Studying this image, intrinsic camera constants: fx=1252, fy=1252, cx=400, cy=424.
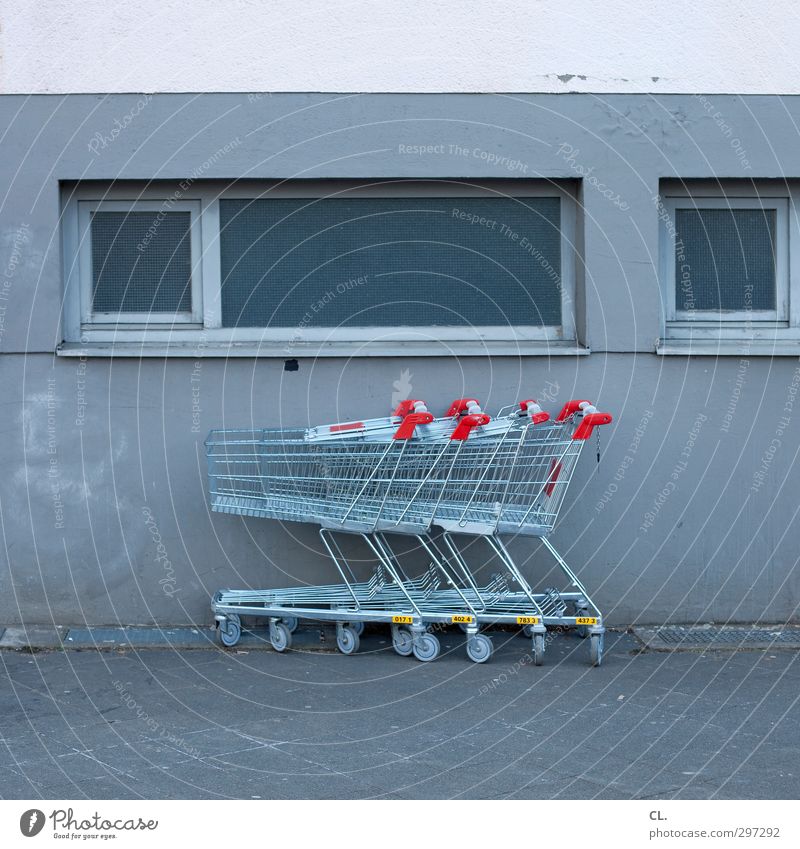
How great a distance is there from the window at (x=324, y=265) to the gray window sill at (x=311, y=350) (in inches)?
0.8

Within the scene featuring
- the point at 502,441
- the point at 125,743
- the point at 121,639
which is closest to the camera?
the point at 125,743

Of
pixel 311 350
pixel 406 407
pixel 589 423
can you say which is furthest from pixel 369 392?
pixel 589 423

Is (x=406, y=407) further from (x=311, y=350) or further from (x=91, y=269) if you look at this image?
(x=91, y=269)

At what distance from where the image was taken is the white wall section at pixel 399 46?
7.62 m

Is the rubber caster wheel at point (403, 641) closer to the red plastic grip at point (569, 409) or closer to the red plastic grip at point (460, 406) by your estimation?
the red plastic grip at point (460, 406)

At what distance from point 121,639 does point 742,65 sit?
524 centimetres

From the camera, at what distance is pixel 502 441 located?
22.6 feet

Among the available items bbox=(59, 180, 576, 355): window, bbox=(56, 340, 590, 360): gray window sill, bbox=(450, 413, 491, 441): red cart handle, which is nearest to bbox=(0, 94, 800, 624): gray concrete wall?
bbox=(56, 340, 590, 360): gray window sill

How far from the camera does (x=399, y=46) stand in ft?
25.3

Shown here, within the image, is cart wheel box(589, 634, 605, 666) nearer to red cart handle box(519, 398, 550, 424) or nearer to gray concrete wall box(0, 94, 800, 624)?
gray concrete wall box(0, 94, 800, 624)

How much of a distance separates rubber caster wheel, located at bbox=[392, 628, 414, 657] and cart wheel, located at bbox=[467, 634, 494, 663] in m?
0.35

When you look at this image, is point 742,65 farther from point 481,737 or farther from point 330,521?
point 481,737

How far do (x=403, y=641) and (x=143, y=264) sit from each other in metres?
2.90

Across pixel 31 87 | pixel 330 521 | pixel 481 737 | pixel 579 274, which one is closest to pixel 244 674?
pixel 330 521
